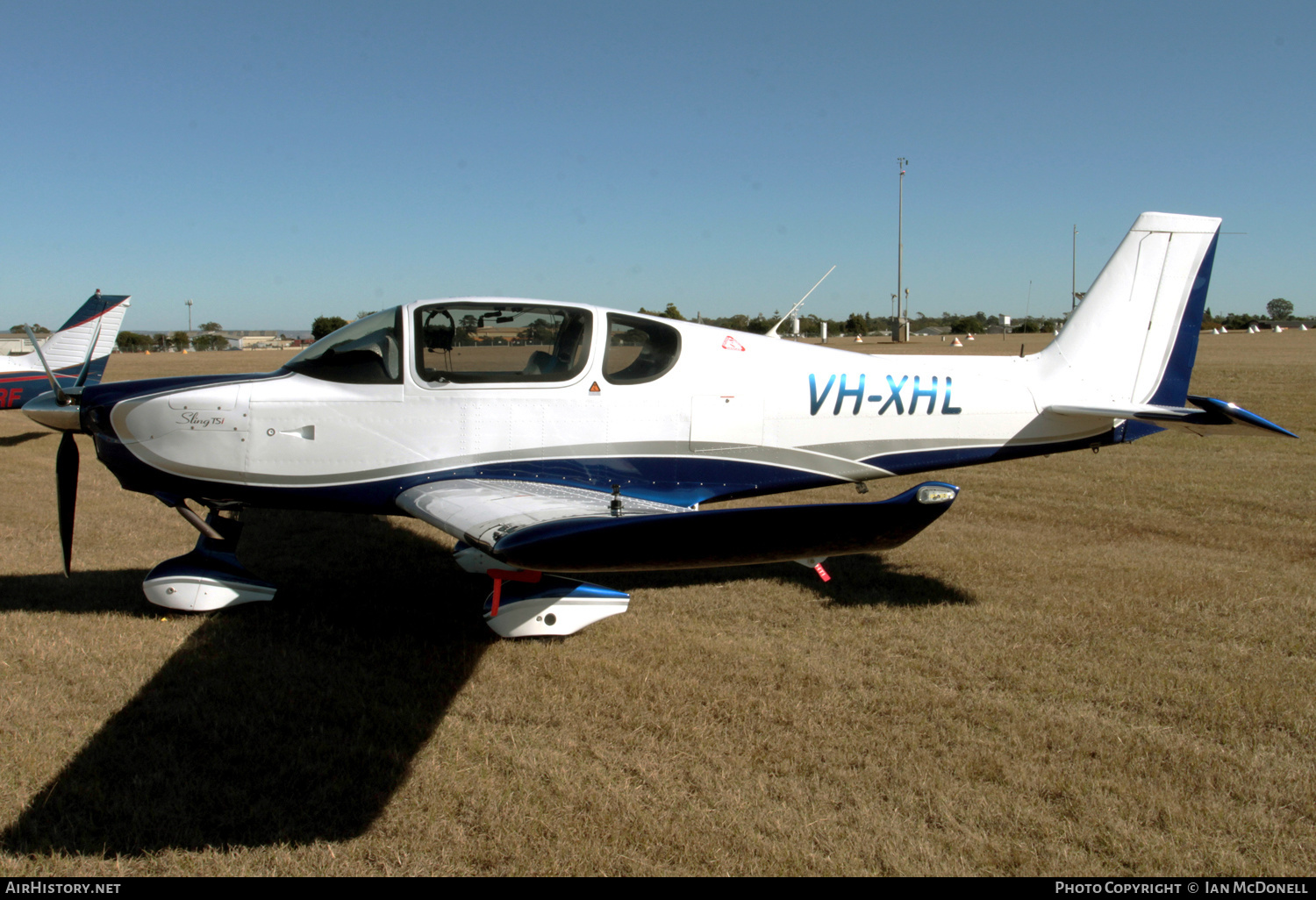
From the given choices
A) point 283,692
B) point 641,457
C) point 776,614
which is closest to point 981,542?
point 776,614

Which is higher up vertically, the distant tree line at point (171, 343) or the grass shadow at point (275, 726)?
the distant tree line at point (171, 343)

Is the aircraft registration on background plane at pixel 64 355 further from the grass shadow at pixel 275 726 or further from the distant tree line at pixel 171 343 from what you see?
the distant tree line at pixel 171 343

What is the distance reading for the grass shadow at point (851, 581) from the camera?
17.8 ft

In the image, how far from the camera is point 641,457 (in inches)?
200

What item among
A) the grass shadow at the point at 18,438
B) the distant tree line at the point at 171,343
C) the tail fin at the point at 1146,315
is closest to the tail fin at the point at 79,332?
the grass shadow at the point at 18,438

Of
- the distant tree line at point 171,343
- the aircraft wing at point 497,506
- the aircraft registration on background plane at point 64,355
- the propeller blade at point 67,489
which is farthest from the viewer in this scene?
the distant tree line at point 171,343

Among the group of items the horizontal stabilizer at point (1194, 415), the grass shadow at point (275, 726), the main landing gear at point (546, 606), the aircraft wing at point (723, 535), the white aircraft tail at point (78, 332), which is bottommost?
the grass shadow at point (275, 726)

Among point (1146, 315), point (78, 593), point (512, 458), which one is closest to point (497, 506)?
point (512, 458)

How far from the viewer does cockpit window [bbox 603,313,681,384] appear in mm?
5000

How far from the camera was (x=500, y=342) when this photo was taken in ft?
16.4

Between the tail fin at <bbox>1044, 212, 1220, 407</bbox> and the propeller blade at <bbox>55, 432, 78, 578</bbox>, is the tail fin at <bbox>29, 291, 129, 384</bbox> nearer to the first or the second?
the propeller blade at <bbox>55, 432, 78, 578</bbox>

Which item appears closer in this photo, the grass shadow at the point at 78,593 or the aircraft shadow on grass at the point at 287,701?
the aircraft shadow on grass at the point at 287,701

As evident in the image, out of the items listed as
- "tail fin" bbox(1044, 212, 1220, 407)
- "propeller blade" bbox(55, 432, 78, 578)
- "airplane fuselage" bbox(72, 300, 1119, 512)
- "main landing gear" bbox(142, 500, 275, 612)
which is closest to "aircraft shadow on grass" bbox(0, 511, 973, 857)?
"main landing gear" bbox(142, 500, 275, 612)

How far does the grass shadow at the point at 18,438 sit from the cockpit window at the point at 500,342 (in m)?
12.0
